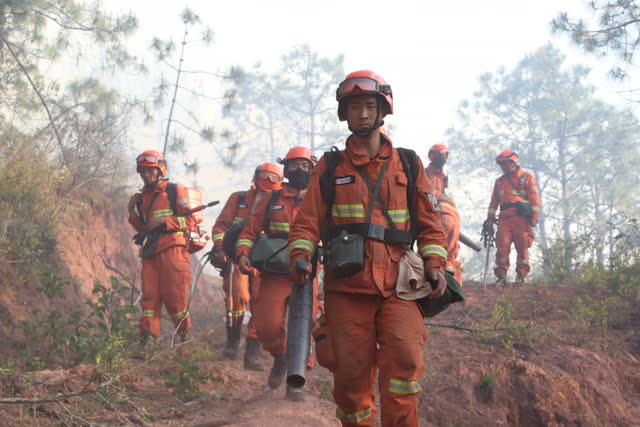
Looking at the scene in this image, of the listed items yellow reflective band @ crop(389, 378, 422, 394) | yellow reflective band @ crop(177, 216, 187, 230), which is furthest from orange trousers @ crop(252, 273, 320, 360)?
yellow reflective band @ crop(389, 378, 422, 394)

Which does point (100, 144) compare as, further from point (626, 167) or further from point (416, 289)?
point (626, 167)

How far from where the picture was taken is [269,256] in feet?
17.2

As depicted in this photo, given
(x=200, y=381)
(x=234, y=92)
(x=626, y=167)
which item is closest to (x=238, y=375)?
(x=200, y=381)

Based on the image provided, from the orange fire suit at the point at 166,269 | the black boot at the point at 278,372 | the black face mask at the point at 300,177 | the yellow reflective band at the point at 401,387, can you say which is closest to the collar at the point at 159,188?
the orange fire suit at the point at 166,269

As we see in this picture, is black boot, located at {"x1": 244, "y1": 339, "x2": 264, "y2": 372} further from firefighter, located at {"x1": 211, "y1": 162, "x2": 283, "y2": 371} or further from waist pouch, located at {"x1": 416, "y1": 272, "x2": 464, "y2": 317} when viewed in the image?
waist pouch, located at {"x1": 416, "y1": 272, "x2": 464, "y2": 317}

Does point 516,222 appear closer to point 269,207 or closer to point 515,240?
point 515,240

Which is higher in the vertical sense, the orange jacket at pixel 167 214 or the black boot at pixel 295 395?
the orange jacket at pixel 167 214

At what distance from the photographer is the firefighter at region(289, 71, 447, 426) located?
9.63ft

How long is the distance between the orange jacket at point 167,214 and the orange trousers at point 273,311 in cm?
210

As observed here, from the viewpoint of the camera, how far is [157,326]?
22.6 feet

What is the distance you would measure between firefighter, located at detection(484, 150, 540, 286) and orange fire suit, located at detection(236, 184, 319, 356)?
5.97 metres

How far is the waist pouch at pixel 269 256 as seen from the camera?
5254mm

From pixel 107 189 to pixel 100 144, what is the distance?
1.24 meters

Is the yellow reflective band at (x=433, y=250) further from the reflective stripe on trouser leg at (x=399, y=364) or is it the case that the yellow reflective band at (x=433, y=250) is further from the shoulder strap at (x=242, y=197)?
the shoulder strap at (x=242, y=197)
